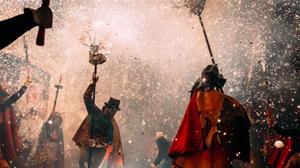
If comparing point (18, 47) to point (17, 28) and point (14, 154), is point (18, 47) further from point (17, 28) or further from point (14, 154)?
point (17, 28)

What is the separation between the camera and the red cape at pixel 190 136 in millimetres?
5551

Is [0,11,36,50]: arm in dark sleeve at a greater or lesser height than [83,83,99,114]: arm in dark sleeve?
greater

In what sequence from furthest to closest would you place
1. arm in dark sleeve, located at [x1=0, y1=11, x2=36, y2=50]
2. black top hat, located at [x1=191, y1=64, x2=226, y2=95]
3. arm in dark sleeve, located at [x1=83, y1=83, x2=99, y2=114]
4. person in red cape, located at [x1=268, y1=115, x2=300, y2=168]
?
arm in dark sleeve, located at [x1=83, y1=83, x2=99, y2=114], person in red cape, located at [x1=268, y1=115, x2=300, y2=168], black top hat, located at [x1=191, y1=64, x2=226, y2=95], arm in dark sleeve, located at [x1=0, y1=11, x2=36, y2=50]

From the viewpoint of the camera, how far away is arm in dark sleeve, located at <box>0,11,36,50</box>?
293 cm

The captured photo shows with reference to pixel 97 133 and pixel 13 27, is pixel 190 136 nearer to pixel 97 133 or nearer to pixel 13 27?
pixel 13 27

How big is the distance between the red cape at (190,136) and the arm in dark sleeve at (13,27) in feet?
10.7

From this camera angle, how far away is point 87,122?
31.0 ft

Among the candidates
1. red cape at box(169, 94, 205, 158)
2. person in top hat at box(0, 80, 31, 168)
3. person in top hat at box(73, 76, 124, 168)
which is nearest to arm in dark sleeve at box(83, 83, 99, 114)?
person in top hat at box(73, 76, 124, 168)

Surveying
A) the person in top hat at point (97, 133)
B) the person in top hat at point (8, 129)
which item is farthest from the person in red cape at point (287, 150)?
the person in top hat at point (8, 129)

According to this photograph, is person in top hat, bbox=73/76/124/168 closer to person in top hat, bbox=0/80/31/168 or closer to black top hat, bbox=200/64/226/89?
person in top hat, bbox=0/80/31/168

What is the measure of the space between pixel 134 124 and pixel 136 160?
10.6m

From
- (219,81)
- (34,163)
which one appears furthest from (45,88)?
(219,81)

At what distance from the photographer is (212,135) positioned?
18.3ft

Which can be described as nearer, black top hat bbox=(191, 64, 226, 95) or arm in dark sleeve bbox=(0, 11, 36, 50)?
arm in dark sleeve bbox=(0, 11, 36, 50)
